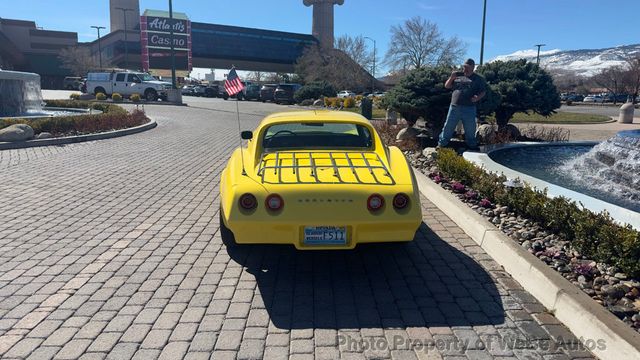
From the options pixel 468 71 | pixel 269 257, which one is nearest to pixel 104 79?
pixel 468 71

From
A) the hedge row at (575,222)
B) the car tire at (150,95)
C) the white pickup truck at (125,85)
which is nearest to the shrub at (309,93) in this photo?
the white pickup truck at (125,85)

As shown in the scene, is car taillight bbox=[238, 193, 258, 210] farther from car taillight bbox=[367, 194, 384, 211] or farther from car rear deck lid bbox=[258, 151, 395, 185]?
car taillight bbox=[367, 194, 384, 211]

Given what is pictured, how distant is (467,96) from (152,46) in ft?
217

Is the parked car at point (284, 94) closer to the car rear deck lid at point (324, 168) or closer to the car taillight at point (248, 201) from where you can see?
the car rear deck lid at point (324, 168)

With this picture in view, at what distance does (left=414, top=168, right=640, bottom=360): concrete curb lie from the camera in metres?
2.89

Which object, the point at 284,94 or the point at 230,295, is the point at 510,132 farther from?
the point at 284,94

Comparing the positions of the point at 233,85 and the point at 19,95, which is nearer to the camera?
the point at 233,85

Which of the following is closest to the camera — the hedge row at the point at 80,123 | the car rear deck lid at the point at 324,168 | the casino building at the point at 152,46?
the car rear deck lid at the point at 324,168

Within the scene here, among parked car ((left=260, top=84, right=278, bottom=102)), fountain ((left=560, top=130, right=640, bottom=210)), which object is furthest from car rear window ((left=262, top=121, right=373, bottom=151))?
parked car ((left=260, top=84, right=278, bottom=102))

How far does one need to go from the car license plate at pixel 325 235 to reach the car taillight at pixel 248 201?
49 cm

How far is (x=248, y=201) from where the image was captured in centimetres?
388

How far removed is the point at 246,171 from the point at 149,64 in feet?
235

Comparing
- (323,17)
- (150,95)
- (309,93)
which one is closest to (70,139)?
(150,95)

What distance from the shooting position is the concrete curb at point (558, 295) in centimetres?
289
